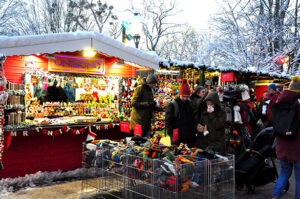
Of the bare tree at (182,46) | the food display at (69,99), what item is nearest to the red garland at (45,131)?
the food display at (69,99)

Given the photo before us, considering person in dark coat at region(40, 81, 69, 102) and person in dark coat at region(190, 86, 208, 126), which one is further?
→ person in dark coat at region(40, 81, 69, 102)

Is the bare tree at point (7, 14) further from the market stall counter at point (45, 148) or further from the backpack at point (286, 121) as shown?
the backpack at point (286, 121)

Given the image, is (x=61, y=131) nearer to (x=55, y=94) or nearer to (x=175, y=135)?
(x=55, y=94)

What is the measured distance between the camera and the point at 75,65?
7.55 metres

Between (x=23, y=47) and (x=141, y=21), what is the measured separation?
4.77 m

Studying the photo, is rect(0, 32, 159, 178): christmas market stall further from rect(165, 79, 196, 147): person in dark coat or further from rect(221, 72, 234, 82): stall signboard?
rect(221, 72, 234, 82): stall signboard

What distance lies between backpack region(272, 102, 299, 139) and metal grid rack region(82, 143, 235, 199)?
1134mm

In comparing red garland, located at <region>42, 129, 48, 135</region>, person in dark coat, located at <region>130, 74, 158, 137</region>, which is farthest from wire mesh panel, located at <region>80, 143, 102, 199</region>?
person in dark coat, located at <region>130, 74, 158, 137</region>

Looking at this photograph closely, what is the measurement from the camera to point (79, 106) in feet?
25.6

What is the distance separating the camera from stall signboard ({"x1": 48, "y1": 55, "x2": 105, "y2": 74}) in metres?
7.25

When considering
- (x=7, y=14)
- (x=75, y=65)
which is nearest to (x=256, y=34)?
(x=75, y=65)

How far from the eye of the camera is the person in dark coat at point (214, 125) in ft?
18.0

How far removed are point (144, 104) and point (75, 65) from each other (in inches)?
91.5

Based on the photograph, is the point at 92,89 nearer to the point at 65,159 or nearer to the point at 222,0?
the point at 65,159
